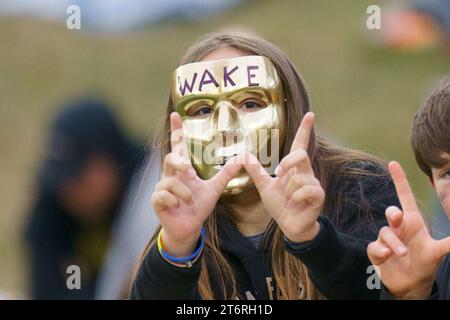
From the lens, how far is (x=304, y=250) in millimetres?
1508

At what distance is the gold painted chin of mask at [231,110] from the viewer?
168 centimetres

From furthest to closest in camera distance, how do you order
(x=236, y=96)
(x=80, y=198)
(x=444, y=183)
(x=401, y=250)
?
(x=80, y=198)
(x=236, y=96)
(x=444, y=183)
(x=401, y=250)

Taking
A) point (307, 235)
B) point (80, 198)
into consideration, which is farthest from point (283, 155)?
point (80, 198)

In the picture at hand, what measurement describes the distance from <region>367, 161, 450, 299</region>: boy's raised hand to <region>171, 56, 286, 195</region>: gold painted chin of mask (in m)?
0.35

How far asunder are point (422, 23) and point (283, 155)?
1.15 metres

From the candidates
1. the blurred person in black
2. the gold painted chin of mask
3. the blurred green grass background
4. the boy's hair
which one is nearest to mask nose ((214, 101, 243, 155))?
the gold painted chin of mask

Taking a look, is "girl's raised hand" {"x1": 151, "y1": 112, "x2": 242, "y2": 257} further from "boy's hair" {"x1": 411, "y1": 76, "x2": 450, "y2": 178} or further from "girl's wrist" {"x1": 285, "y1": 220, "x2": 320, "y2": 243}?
"boy's hair" {"x1": 411, "y1": 76, "x2": 450, "y2": 178}

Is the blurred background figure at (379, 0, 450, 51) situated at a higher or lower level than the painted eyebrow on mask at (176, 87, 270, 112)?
higher

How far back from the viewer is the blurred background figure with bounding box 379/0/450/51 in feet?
8.50

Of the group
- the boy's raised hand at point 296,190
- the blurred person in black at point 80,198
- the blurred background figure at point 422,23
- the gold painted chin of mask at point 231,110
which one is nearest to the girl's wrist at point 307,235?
the boy's raised hand at point 296,190

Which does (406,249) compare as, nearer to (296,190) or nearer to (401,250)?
(401,250)

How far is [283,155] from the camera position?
1738 millimetres

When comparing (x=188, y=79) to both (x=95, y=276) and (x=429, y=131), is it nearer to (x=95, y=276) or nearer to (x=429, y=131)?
(x=429, y=131)
